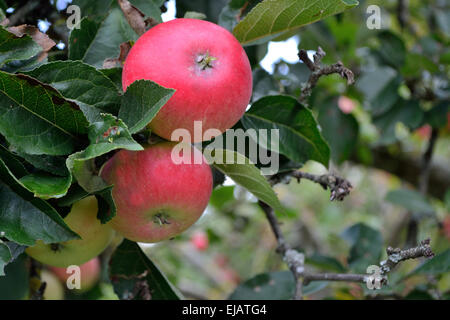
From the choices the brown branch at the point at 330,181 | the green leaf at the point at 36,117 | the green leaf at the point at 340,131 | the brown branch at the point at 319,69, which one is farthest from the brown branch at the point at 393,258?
the green leaf at the point at 340,131

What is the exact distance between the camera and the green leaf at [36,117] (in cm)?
57

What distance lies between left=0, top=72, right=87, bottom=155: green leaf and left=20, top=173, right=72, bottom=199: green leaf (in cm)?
3

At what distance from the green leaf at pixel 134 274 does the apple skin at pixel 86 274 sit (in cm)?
27

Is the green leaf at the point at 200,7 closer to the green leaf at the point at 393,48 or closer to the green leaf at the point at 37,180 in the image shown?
the green leaf at the point at 37,180

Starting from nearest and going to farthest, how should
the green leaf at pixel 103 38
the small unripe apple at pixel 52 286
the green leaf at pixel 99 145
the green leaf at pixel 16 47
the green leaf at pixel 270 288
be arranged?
1. the green leaf at pixel 99 145
2. the green leaf at pixel 16 47
3. the green leaf at pixel 103 38
4. the green leaf at pixel 270 288
5. the small unripe apple at pixel 52 286

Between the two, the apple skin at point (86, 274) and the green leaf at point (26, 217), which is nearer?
the green leaf at point (26, 217)

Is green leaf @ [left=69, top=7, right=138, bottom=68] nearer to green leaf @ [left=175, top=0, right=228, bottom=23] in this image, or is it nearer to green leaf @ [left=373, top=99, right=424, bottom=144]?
green leaf @ [left=175, top=0, right=228, bottom=23]

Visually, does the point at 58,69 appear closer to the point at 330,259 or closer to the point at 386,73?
the point at 330,259

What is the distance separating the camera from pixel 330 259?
1.17m

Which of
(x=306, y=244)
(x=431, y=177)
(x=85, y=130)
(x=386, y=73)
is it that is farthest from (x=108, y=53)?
(x=306, y=244)

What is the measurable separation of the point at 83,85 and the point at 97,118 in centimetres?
4

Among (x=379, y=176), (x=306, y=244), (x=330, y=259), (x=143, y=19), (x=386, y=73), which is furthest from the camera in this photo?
(x=379, y=176)

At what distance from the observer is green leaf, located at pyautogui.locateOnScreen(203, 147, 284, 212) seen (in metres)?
0.68
